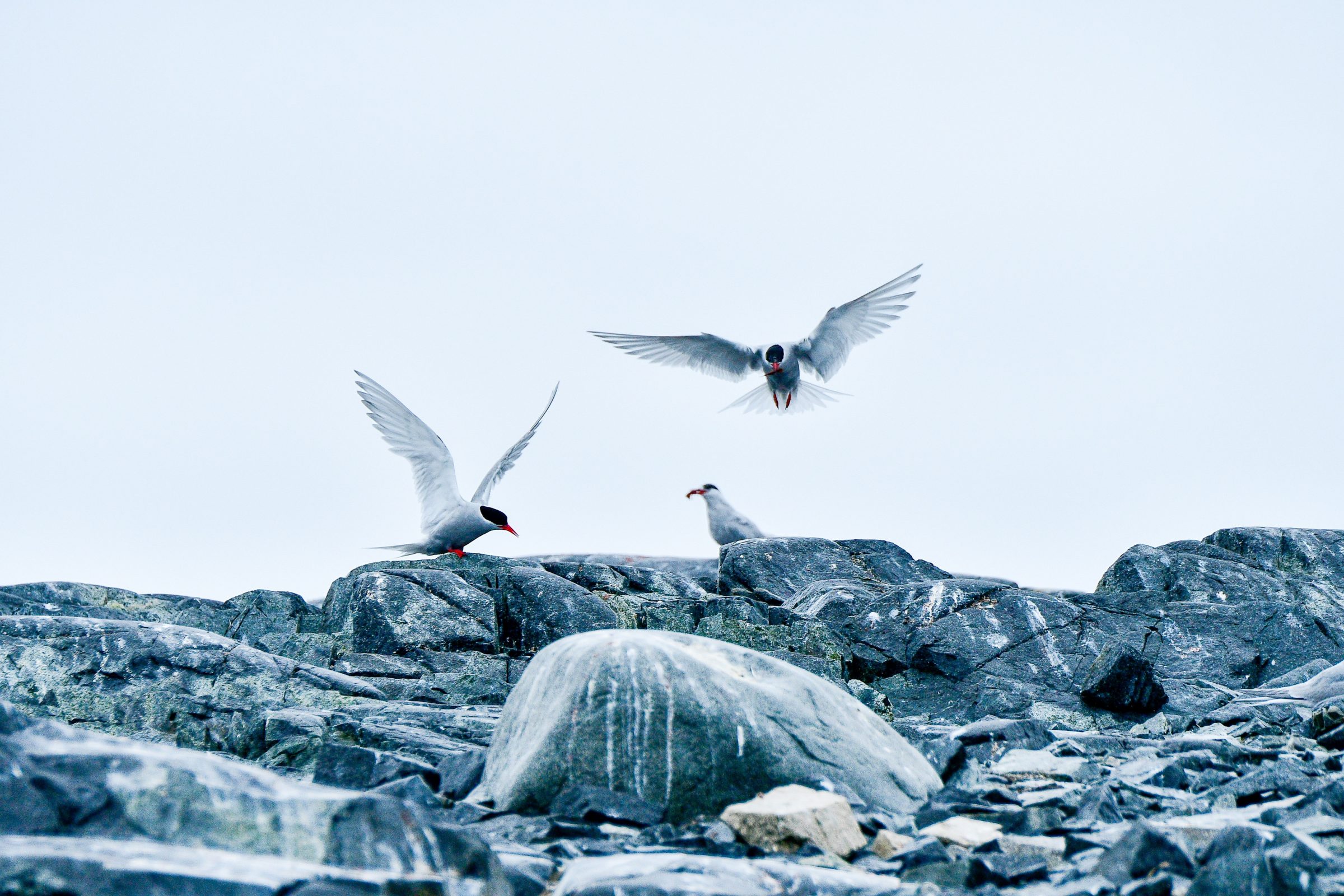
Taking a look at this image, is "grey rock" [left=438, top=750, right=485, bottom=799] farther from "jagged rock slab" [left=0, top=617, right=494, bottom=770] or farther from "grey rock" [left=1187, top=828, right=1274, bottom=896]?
"grey rock" [left=1187, top=828, right=1274, bottom=896]

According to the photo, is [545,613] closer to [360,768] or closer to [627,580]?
[627,580]

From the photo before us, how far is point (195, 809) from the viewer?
3129 mm

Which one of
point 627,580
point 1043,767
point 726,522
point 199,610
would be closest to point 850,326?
point 726,522

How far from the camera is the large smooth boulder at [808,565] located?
502 inches

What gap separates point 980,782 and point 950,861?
1.79 m

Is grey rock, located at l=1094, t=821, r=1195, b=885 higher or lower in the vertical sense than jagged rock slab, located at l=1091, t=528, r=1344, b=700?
lower

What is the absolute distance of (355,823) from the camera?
3.12 meters

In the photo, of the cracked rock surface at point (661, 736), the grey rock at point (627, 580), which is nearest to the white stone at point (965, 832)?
the cracked rock surface at point (661, 736)

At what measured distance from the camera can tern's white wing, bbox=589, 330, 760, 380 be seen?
49.7ft

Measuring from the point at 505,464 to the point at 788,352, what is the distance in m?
4.05

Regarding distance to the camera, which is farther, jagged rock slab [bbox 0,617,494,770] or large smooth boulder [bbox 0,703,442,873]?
jagged rock slab [bbox 0,617,494,770]

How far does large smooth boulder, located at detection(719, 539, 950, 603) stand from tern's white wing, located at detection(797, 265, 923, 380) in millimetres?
2690

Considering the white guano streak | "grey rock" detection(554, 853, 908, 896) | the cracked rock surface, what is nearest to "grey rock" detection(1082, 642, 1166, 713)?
the cracked rock surface

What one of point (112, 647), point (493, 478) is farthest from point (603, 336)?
point (112, 647)
